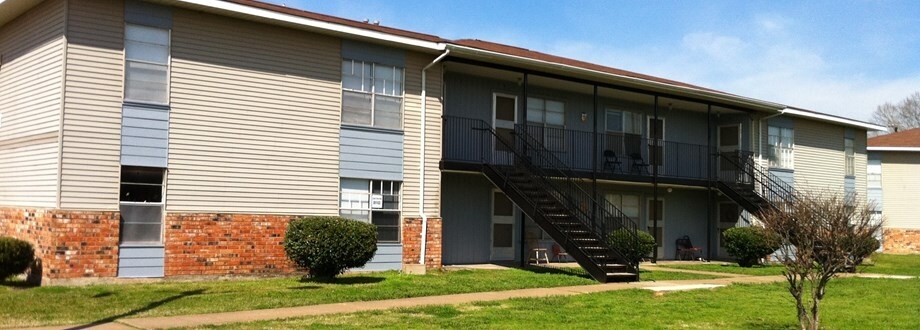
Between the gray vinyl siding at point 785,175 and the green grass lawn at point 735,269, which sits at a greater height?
the gray vinyl siding at point 785,175

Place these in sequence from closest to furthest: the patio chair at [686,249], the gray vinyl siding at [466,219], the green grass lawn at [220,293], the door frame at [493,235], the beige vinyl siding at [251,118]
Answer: the green grass lawn at [220,293]
the beige vinyl siding at [251,118]
the gray vinyl siding at [466,219]
the door frame at [493,235]
the patio chair at [686,249]

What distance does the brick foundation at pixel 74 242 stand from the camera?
1385cm

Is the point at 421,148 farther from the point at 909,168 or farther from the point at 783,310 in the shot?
the point at 909,168

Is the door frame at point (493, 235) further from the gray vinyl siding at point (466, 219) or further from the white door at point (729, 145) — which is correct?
the white door at point (729, 145)

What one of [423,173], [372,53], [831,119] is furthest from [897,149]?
[372,53]

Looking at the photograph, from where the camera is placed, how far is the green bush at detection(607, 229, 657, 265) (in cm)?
1800

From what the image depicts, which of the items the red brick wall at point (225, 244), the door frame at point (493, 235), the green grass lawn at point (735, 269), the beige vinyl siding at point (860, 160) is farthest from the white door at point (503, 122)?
the beige vinyl siding at point (860, 160)

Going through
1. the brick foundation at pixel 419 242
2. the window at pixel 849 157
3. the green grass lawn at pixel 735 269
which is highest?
the window at pixel 849 157

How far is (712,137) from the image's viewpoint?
26.7m

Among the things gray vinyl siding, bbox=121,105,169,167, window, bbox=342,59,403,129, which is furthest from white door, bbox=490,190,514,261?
gray vinyl siding, bbox=121,105,169,167

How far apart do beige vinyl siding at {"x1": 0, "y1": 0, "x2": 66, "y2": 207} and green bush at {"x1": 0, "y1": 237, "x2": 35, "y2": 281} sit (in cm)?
75

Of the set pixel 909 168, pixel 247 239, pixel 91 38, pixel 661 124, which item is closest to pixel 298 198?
pixel 247 239

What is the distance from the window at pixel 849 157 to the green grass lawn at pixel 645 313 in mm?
15876

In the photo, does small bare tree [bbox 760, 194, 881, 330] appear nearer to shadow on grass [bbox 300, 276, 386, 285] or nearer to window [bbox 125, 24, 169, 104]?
shadow on grass [bbox 300, 276, 386, 285]
